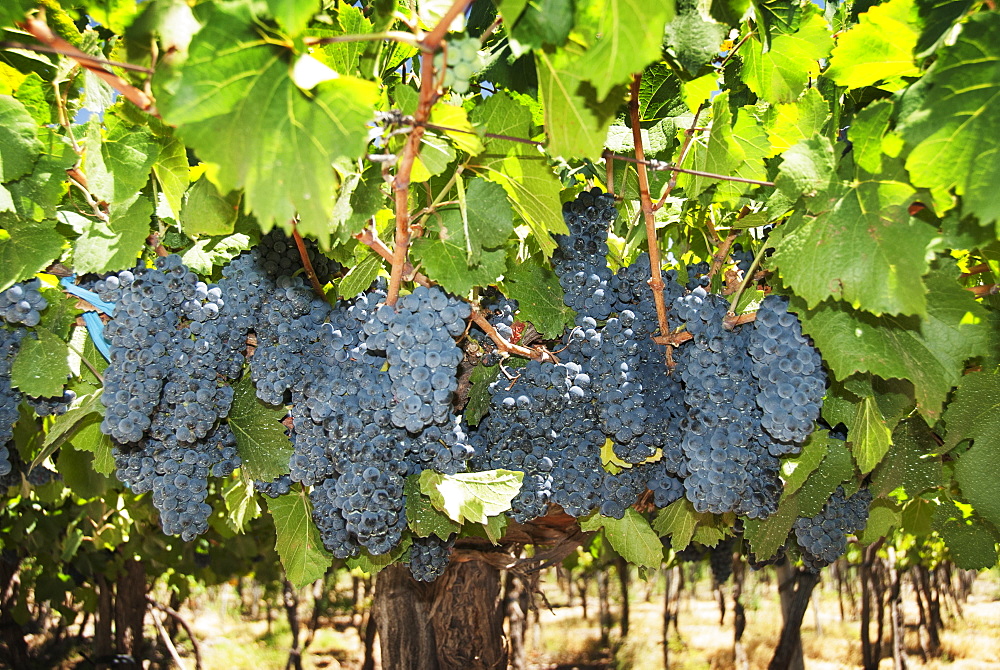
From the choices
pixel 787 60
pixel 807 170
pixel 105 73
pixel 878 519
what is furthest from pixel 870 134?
pixel 878 519

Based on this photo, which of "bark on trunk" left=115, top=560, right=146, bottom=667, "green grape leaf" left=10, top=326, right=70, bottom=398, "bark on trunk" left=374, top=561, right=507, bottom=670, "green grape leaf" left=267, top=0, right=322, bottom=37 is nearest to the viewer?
"green grape leaf" left=267, top=0, right=322, bottom=37

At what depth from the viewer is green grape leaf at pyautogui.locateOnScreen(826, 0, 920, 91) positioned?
1.38m

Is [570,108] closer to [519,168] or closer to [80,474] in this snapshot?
[519,168]

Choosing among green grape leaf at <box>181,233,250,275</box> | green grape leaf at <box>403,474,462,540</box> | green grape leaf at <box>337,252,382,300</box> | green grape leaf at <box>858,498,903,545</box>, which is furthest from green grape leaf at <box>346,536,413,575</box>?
green grape leaf at <box>858,498,903,545</box>

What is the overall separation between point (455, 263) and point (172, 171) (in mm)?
834

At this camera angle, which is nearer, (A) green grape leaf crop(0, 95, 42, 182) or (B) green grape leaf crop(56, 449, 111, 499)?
(A) green grape leaf crop(0, 95, 42, 182)

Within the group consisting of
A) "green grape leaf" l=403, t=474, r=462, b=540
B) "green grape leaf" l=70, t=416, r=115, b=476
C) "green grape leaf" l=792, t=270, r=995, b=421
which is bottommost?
"green grape leaf" l=403, t=474, r=462, b=540

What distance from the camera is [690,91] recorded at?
187 cm

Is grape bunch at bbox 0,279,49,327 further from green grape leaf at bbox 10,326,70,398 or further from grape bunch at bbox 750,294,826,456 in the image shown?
grape bunch at bbox 750,294,826,456

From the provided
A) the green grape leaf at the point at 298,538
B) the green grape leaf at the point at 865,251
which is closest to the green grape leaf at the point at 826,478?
the green grape leaf at the point at 865,251

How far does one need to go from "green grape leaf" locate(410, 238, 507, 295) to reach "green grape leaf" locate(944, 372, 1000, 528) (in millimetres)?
1375

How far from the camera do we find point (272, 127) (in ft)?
3.41

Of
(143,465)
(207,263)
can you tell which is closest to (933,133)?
(207,263)

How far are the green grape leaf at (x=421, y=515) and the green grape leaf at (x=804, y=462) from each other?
958 mm
